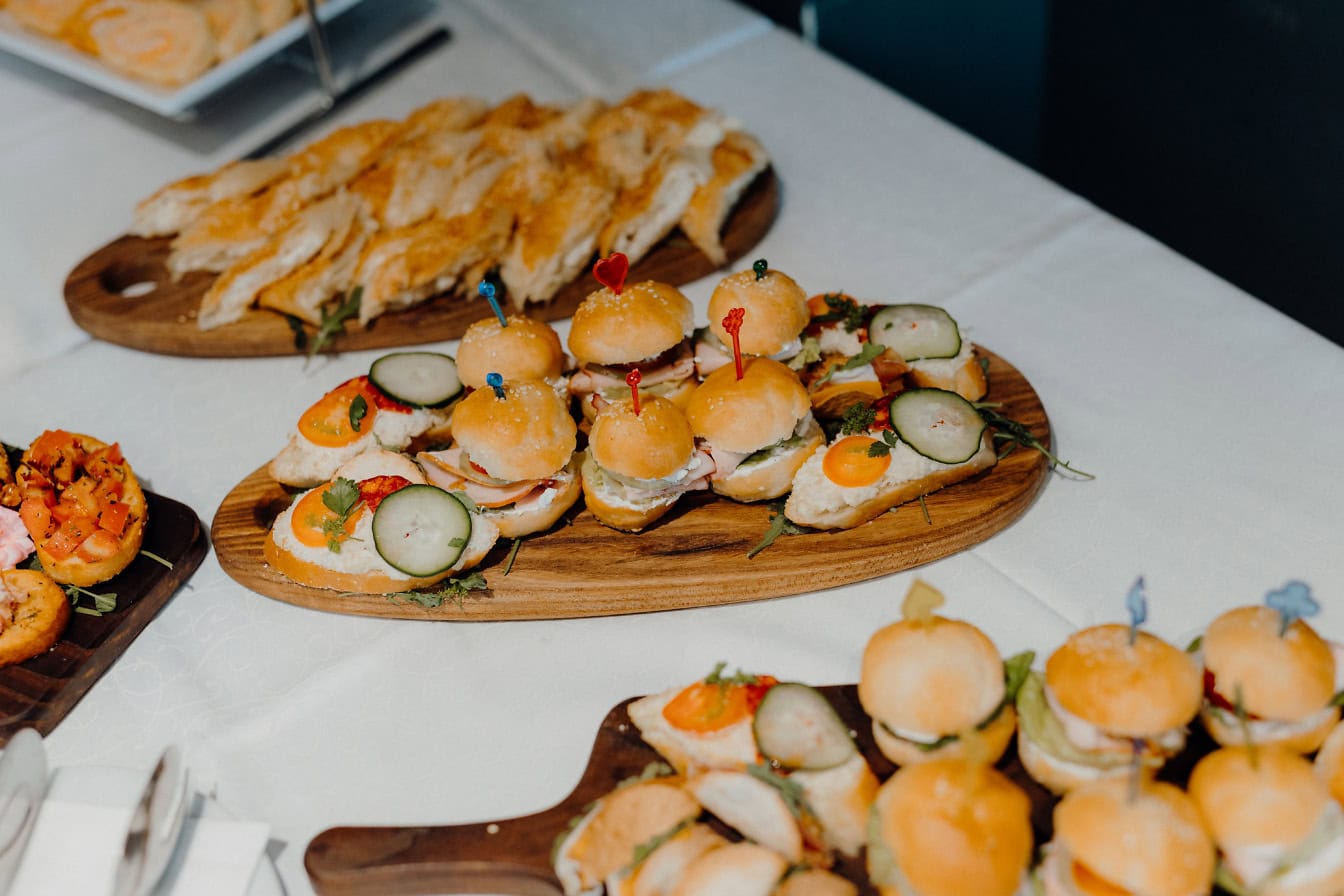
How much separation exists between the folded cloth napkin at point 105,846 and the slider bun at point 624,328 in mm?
1162

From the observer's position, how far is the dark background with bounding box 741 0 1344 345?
4.13m

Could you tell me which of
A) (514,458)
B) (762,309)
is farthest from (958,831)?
(762,309)

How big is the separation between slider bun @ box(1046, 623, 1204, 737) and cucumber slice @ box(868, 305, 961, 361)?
0.99 m

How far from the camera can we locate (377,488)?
2.45m

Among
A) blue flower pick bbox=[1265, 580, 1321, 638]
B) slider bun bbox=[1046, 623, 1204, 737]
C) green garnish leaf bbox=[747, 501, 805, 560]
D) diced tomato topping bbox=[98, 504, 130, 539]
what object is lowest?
green garnish leaf bbox=[747, 501, 805, 560]

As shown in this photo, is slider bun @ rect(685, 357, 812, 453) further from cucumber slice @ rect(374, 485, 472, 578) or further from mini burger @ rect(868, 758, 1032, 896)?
mini burger @ rect(868, 758, 1032, 896)

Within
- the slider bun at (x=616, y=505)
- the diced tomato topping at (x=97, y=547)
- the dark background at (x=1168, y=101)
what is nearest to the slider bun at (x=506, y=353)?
the slider bun at (x=616, y=505)

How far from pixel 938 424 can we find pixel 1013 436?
265mm

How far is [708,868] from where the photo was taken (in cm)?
170

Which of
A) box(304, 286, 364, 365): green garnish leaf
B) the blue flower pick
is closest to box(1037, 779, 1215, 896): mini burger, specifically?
the blue flower pick

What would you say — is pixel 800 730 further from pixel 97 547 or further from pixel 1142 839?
pixel 97 547

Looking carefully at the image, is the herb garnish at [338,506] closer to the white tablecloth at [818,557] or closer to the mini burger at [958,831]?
the white tablecloth at [818,557]

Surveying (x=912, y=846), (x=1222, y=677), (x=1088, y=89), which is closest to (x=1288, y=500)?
(x=1222, y=677)

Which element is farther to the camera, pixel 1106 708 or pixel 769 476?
pixel 769 476
